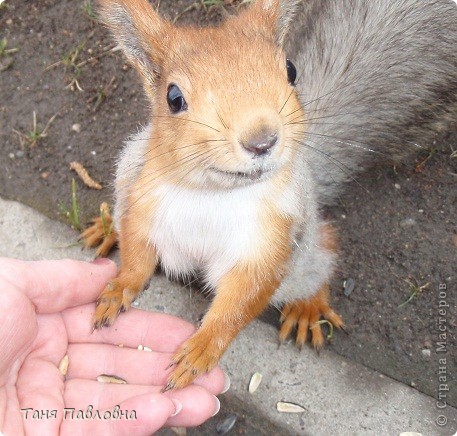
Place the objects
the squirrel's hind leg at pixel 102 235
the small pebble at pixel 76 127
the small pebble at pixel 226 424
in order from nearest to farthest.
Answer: the small pebble at pixel 226 424
the squirrel's hind leg at pixel 102 235
the small pebble at pixel 76 127

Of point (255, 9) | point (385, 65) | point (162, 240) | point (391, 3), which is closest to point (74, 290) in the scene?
point (162, 240)

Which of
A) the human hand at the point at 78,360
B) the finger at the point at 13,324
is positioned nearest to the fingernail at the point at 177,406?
the human hand at the point at 78,360

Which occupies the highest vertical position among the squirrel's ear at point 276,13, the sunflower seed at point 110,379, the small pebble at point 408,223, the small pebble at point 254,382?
the squirrel's ear at point 276,13

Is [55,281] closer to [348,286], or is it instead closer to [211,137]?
[211,137]

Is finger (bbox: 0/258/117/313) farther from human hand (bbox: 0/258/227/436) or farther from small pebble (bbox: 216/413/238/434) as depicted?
small pebble (bbox: 216/413/238/434)

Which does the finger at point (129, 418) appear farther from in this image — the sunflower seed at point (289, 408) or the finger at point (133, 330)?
the sunflower seed at point (289, 408)

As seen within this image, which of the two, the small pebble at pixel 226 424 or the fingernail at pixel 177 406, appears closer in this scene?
the fingernail at pixel 177 406

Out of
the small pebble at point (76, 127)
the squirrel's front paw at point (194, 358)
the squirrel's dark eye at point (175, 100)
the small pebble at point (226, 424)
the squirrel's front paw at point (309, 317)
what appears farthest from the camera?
the small pebble at point (76, 127)

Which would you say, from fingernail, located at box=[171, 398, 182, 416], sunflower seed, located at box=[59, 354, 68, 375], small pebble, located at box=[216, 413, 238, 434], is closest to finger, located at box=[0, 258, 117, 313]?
sunflower seed, located at box=[59, 354, 68, 375]

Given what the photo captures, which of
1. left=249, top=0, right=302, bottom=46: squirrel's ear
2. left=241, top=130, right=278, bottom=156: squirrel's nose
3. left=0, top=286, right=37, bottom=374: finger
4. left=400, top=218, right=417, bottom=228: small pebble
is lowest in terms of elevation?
left=400, top=218, right=417, bottom=228: small pebble
